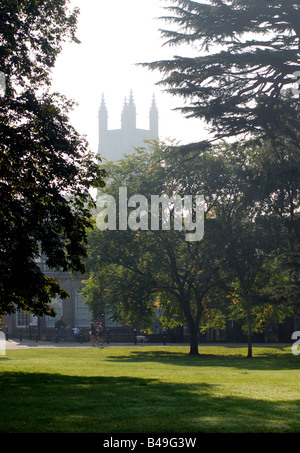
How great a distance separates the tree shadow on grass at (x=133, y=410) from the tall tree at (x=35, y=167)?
3.81m

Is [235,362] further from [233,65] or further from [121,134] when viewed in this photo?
[121,134]

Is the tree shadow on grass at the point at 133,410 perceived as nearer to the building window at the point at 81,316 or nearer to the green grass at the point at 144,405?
the green grass at the point at 144,405

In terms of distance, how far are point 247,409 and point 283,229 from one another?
21300 millimetres

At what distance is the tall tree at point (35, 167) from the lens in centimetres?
1756

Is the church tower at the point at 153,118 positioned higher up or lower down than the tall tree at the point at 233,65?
higher up

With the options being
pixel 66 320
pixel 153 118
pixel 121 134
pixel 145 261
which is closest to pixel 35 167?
pixel 145 261

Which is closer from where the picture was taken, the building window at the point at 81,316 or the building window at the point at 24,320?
the building window at the point at 24,320

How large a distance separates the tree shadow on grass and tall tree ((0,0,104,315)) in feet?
12.5

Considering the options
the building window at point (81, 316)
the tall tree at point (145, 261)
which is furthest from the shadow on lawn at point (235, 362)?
the building window at point (81, 316)

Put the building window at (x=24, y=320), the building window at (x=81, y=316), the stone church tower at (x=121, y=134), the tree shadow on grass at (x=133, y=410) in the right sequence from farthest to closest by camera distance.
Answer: the stone church tower at (x=121, y=134) → the building window at (x=81, y=316) → the building window at (x=24, y=320) → the tree shadow on grass at (x=133, y=410)

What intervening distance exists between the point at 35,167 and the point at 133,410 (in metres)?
8.82

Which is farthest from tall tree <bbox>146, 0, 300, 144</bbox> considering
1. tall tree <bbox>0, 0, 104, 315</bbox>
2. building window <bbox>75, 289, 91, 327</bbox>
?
building window <bbox>75, 289, 91, 327</bbox>

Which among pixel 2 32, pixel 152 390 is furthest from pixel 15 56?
pixel 152 390

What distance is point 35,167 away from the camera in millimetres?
18141
